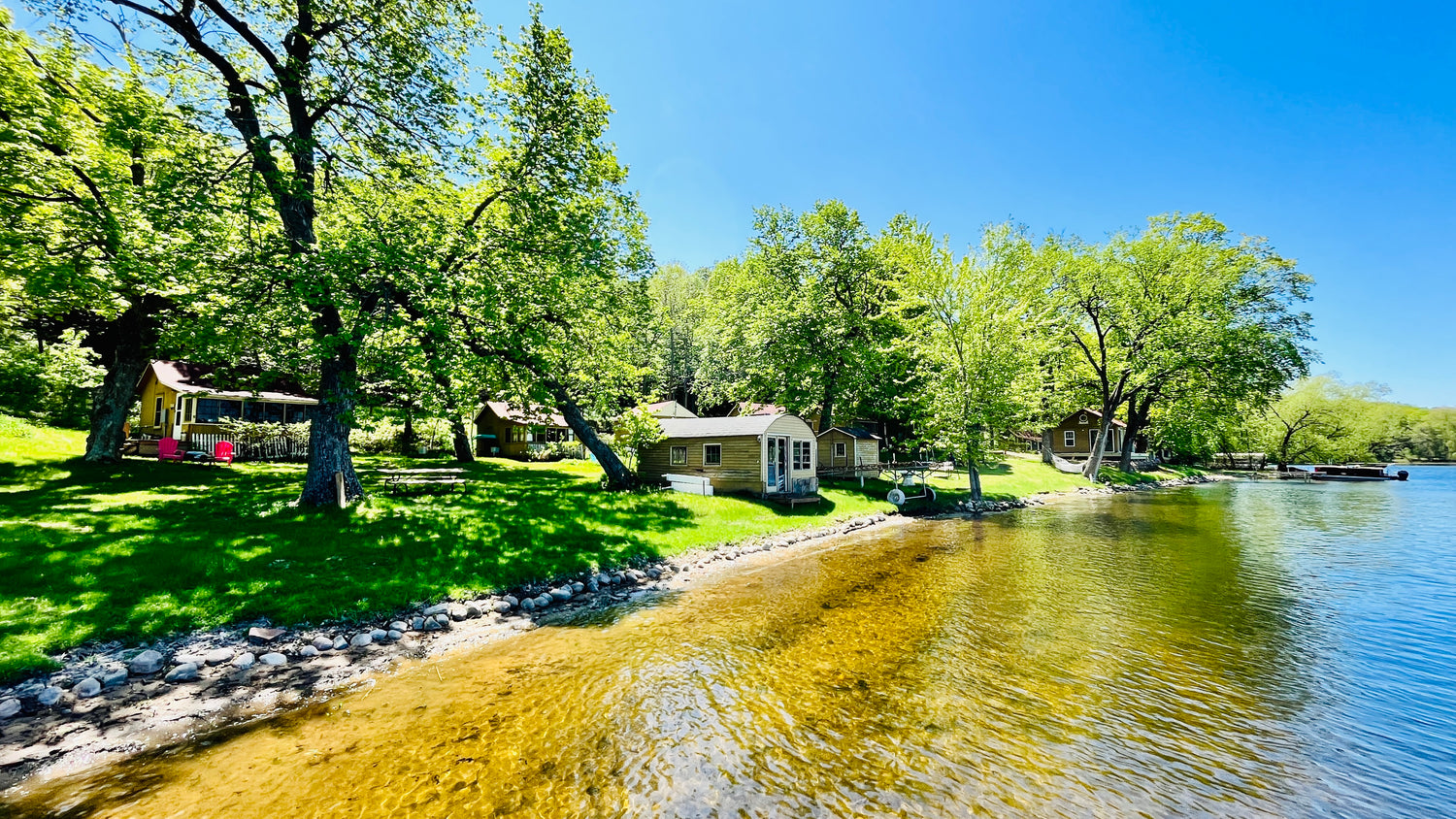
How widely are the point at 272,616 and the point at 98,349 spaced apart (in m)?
32.4

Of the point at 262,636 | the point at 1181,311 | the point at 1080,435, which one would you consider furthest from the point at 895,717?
the point at 1080,435

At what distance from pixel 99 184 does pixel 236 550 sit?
9.60 metres

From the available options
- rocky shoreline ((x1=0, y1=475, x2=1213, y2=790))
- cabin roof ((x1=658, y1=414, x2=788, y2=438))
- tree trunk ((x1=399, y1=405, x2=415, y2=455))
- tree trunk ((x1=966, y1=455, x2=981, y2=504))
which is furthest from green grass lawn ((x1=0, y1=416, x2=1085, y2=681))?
tree trunk ((x1=399, y1=405, x2=415, y2=455))

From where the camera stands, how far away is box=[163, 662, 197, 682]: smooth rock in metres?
7.05

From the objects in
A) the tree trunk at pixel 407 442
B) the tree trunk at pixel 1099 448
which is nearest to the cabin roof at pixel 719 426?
the tree trunk at pixel 407 442

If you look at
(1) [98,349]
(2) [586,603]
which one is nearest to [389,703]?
(2) [586,603]

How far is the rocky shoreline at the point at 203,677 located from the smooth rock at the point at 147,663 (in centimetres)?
1

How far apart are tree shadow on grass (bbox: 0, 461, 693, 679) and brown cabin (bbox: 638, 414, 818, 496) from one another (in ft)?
20.0

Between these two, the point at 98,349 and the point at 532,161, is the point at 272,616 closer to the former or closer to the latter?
the point at 532,161

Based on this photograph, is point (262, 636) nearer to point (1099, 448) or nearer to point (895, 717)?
point (895, 717)

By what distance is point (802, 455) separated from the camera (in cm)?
2556

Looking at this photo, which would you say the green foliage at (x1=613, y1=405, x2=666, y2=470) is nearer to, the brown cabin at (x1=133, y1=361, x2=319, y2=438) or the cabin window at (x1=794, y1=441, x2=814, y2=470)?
the cabin window at (x1=794, y1=441, x2=814, y2=470)

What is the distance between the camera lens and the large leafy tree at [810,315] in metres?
31.3

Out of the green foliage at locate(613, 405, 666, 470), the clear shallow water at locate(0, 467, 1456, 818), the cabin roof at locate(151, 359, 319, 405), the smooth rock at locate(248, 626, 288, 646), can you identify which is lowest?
the clear shallow water at locate(0, 467, 1456, 818)
